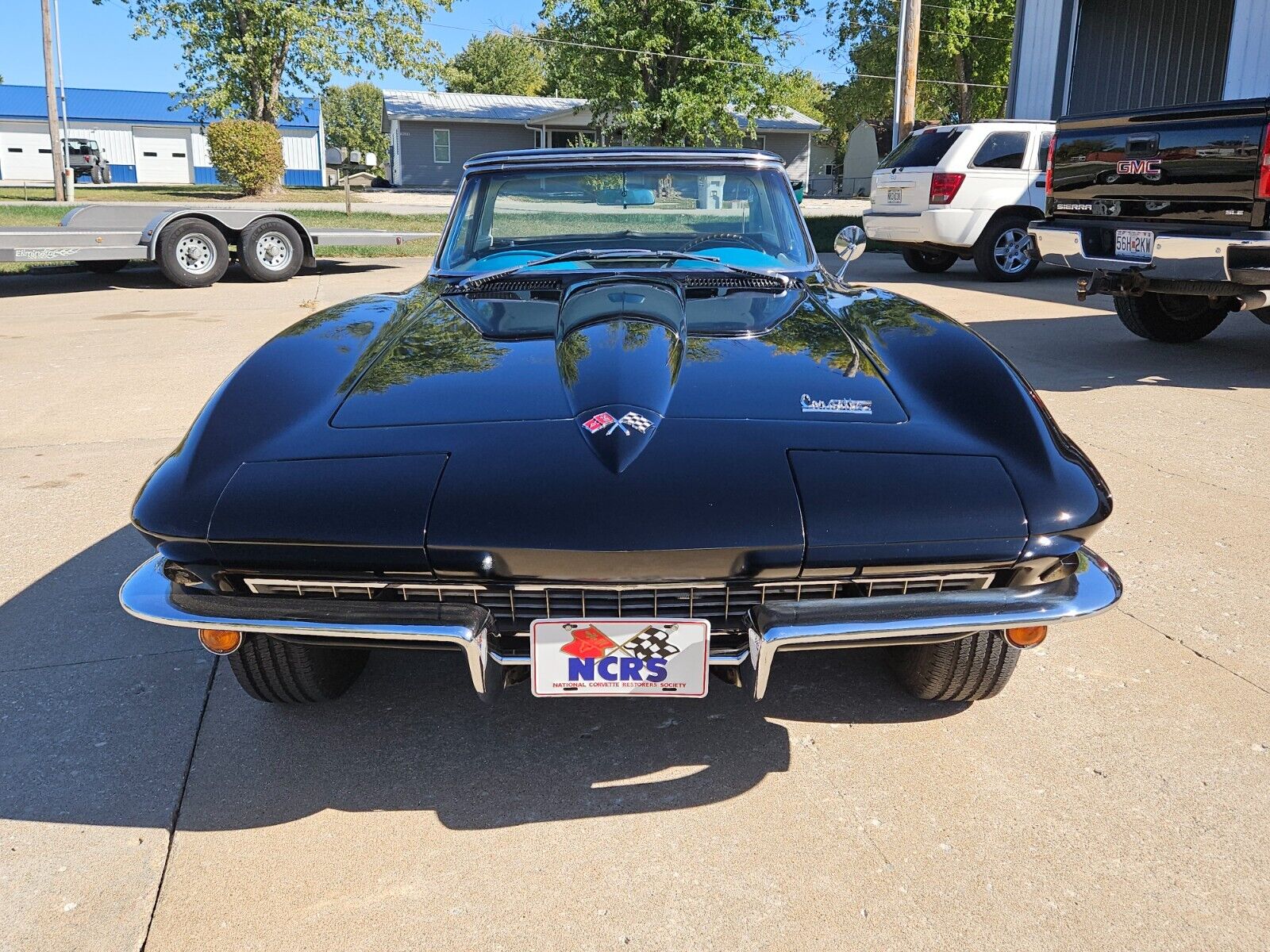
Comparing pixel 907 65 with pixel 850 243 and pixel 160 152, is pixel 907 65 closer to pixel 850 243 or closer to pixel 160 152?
pixel 850 243

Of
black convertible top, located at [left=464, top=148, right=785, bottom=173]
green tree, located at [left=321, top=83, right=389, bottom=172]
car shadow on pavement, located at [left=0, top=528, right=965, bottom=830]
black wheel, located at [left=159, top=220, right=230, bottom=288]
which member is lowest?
car shadow on pavement, located at [left=0, top=528, right=965, bottom=830]

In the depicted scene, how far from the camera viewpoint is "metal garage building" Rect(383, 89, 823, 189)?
41.2m

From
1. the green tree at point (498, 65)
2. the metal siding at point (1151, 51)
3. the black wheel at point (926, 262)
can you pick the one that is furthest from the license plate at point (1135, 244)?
the green tree at point (498, 65)

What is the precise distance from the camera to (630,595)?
2062 millimetres

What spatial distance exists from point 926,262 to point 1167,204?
693 cm

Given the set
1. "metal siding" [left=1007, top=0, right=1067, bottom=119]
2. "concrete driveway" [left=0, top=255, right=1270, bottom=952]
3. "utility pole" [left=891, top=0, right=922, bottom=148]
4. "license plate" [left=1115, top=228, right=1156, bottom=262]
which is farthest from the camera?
"utility pole" [left=891, top=0, right=922, bottom=148]

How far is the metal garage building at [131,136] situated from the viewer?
48375 millimetres

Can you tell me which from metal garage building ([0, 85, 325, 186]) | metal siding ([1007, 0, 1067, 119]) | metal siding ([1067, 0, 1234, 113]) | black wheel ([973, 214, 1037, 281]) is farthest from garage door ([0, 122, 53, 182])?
black wheel ([973, 214, 1037, 281])

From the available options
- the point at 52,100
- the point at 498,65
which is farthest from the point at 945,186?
the point at 498,65

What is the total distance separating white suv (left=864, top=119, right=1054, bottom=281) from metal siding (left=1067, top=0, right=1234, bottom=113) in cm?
555

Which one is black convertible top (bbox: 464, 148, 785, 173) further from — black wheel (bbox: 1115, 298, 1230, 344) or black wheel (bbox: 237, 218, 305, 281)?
black wheel (bbox: 237, 218, 305, 281)

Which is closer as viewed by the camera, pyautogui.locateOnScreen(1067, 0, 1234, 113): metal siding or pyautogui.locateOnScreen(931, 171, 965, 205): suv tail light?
pyautogui.locateOnScreen(931, 171, 965, 205): suv tail light

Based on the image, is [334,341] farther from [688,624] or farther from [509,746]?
[688,624]

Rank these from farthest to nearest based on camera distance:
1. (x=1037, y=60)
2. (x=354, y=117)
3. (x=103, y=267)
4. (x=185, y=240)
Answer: (x=354, y=117), (x=1037, y=60), (x=103, y=267), (x=185, y=240)
